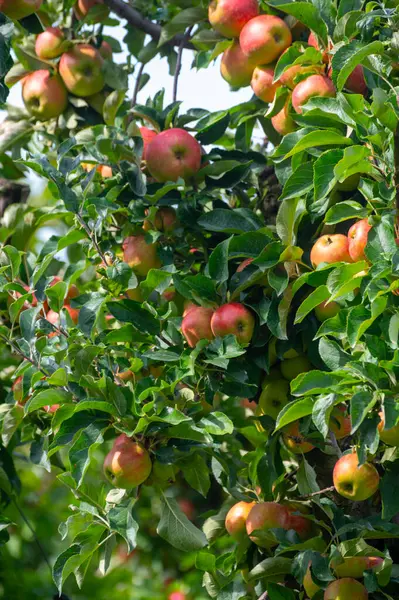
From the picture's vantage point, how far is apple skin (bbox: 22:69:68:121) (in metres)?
2.37

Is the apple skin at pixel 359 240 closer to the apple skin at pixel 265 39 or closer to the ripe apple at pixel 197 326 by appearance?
the ripe apple at pixel 197 326

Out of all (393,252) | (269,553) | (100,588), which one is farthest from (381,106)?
(100,588)

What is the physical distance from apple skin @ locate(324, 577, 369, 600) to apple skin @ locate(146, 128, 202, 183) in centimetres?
90

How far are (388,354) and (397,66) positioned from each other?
571mm

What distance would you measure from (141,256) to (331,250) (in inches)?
18.7

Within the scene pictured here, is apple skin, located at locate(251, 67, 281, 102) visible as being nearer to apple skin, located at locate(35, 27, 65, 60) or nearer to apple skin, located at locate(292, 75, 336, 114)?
apple skin, located at locate(292, 75, 336, 114)

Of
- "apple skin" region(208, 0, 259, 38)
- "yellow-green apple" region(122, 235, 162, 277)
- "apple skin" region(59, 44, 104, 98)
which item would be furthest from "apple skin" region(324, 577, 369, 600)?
"apple skin" region(59, 44, 104, 98)

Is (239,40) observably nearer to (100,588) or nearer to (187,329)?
(187,329)

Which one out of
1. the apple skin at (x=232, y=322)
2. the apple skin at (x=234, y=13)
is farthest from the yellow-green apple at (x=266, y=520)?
the apple skin at (x=234, y=13)

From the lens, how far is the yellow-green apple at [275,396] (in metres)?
1.83

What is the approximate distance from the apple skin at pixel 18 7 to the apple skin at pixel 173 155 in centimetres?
46

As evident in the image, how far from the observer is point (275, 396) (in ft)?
6.00

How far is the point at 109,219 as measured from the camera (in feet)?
6.35

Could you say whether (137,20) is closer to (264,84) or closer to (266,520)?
(264,84)
